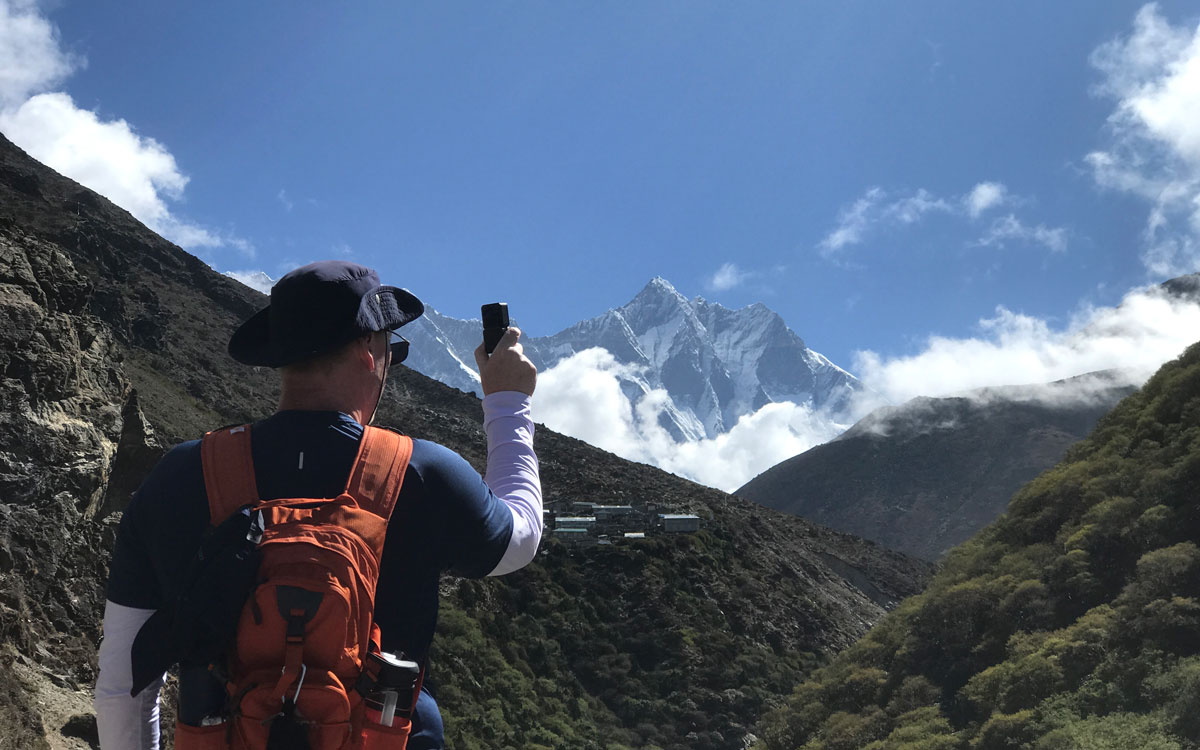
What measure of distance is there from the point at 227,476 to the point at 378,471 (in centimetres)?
32

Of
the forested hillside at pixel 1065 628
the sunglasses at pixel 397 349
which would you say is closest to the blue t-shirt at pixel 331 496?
the sunglasses at pixel 397 349

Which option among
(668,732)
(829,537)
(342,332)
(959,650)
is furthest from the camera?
(829,537)

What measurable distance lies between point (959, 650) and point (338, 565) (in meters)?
22.8

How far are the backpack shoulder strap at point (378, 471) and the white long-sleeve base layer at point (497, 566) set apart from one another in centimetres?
33

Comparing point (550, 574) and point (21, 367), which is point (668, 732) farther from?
point (21, 367)

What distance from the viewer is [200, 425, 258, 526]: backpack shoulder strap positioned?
1.83m

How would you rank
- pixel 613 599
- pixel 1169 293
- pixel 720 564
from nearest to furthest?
pixel 613 599 → pixel 720 564 → pixel 1169 293

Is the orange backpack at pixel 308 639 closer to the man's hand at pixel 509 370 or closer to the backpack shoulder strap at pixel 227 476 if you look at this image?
the backpack shoulder strap at pixel 227 476

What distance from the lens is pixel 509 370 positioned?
89.9 inches

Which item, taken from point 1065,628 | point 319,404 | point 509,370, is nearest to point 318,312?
point 319,404

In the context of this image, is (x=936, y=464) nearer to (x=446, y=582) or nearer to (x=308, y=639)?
(x=446, y=582)

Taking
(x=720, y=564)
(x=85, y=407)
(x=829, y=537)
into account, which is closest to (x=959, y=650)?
(x=85, y=407)

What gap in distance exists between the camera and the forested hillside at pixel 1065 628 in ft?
50.2

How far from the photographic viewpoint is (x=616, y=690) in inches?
1367
